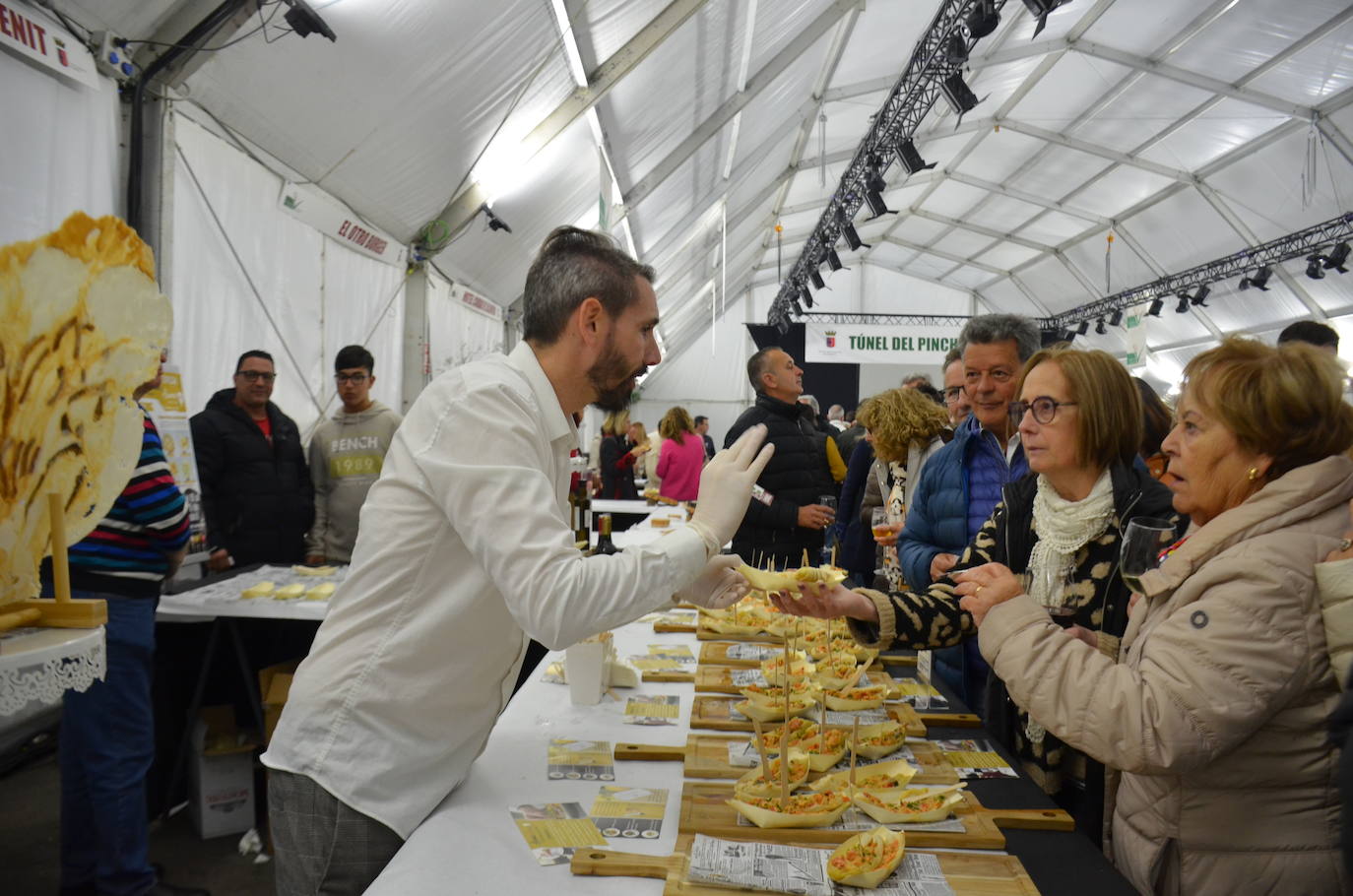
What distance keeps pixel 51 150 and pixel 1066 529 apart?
133 inches

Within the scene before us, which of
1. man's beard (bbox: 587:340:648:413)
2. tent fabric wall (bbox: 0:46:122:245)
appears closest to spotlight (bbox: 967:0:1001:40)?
tent fabric wall (bbox: 0:46:122:245)

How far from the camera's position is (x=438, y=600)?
4.57ft

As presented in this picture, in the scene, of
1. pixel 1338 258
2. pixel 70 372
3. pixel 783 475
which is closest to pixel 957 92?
pixel 783 475

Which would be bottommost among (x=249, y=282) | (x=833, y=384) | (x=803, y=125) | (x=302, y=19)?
(x=249, y=282)

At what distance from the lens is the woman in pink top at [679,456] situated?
737 cm

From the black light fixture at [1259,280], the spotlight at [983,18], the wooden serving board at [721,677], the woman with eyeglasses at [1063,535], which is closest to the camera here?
the woman with eyeglasses at [1063,535]

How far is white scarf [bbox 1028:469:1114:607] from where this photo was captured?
5.89ft

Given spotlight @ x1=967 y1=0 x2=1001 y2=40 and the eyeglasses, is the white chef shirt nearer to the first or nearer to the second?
the eyeglasses

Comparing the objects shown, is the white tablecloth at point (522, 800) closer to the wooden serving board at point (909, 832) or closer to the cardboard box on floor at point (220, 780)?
the wooden serving board at point (909, 832)

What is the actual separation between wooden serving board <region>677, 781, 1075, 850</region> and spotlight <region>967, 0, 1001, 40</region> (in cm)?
622

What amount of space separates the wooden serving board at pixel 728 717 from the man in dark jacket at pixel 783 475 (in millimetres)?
2236

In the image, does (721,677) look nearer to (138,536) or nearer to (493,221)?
(138,536)

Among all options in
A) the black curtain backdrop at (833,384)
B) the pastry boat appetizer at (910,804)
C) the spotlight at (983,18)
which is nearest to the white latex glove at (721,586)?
the pastry boat appetizer at (910,804)

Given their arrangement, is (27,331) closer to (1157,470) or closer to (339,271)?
(1157,470)
